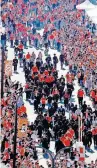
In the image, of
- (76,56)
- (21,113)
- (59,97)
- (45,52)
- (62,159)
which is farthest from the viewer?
(45,52)

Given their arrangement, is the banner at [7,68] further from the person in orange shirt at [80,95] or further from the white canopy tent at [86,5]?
the white canopy tent at [86,5]

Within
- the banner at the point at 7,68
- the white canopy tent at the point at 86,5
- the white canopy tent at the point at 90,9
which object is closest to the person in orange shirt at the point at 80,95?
the banner at the point at 7,68

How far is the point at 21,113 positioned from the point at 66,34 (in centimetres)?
1804

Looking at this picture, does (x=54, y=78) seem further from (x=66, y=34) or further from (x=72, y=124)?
(x=66, y=34)

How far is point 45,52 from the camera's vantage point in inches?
1934

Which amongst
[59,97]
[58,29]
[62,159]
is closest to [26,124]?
[62,159]

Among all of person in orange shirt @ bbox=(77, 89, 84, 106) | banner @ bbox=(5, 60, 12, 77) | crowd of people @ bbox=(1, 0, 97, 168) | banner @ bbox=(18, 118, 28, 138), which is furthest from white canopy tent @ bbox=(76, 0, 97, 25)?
banner @ bbox=(18, 118, 28, 138)

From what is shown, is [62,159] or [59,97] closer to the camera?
[62,159]

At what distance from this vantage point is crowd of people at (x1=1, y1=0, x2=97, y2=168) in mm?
30047

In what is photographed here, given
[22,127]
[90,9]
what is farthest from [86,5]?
[22,127]

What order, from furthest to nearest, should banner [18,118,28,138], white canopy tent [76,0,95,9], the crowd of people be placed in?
1. white canopy tent [76,0,95,9]
2. the crowd of people
3. banner [18,118,28,138]

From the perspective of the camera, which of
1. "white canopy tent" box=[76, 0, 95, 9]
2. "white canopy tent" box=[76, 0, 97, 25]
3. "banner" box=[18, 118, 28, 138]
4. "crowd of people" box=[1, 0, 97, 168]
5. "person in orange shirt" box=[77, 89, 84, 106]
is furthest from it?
"white canopy tent" box=[76, 0, 95, 9]

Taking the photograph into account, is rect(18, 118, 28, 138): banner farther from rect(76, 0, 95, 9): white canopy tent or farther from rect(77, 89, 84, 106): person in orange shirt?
rect(76, 0, 95, 9): white canopy tent

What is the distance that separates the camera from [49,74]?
128 feet
